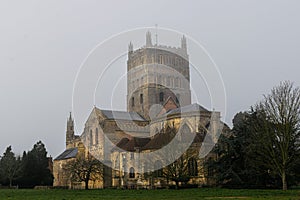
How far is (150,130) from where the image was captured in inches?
2970

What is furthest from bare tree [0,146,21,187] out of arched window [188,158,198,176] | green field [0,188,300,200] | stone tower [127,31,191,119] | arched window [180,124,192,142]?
green field [0,188,300,200]

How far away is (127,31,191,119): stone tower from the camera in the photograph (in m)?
87.2

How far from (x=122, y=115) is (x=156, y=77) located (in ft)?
38.3

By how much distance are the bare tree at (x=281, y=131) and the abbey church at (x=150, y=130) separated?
44.5 ft

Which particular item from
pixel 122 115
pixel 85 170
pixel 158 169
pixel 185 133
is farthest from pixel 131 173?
pixel 122 115

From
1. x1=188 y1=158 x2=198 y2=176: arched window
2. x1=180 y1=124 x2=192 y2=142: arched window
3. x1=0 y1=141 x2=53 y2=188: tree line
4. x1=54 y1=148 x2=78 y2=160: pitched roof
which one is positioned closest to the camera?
x1=188 y1=158 x2=198 y2=176: arched window

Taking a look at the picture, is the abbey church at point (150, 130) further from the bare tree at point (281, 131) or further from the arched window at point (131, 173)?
the bare tree at point (281, 131)

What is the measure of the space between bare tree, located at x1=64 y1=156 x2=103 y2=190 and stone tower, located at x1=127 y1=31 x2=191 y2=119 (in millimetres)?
21462

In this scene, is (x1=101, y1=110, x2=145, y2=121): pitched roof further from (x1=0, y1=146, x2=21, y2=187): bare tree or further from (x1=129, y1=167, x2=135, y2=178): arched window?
(x1=0, y1=146, x2=21, y2=187): bare tree

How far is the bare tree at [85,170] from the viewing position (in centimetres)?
6381

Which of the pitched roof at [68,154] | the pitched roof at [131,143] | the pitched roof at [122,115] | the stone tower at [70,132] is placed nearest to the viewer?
the pitched roof at [131,143]

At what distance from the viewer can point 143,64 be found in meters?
89.7

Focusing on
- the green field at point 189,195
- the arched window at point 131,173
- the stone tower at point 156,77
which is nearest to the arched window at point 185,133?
the arched window at point 131,173

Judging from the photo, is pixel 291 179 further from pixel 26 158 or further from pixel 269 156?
pixel 26 158
